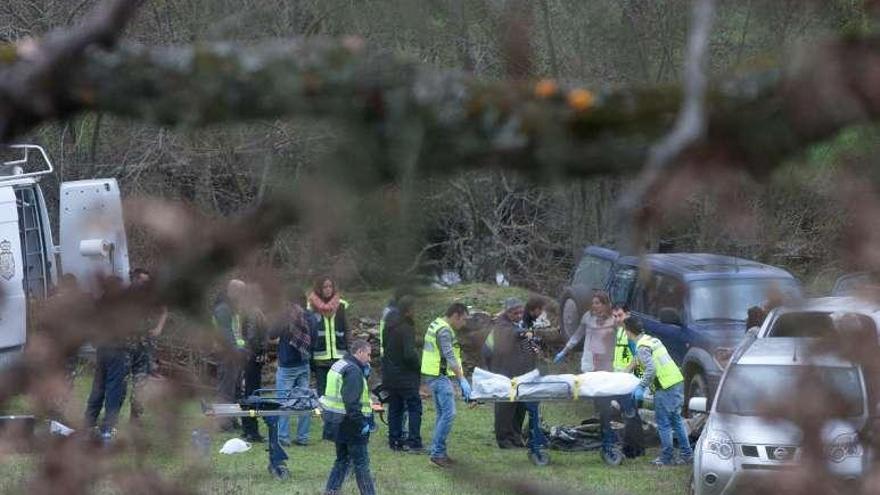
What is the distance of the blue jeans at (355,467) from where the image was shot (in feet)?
35.6

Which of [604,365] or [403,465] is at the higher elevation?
[604,365]

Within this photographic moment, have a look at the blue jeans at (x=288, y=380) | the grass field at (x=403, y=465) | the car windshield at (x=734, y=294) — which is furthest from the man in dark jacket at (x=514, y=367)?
A: the car windshield at (x=734, y=294)

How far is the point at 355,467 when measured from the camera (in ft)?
35.9

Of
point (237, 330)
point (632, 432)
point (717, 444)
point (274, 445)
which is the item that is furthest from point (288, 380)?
point (237, 330)

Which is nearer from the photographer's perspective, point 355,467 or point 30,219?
point 355,467

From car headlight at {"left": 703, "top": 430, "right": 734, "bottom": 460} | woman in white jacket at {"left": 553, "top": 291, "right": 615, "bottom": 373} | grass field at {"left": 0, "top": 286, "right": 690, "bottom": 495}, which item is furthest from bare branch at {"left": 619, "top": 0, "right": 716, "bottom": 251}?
car headlight at {"left": 703, "top": 430, "right": 734, "bottom": 460}

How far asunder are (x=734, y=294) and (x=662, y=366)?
10322 millimetres

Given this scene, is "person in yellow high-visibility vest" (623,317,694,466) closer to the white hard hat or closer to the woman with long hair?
the woman with long hair

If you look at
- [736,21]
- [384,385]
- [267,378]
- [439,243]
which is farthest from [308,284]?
[267,378]

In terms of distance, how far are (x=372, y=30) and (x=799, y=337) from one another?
103cm

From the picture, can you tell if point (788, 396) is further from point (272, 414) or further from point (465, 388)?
point (465, 388)

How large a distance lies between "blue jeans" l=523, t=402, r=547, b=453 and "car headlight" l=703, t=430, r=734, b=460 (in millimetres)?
1324

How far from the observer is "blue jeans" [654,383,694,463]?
13086 mm

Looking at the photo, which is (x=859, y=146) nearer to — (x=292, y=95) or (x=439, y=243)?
(x=439, y=243)
